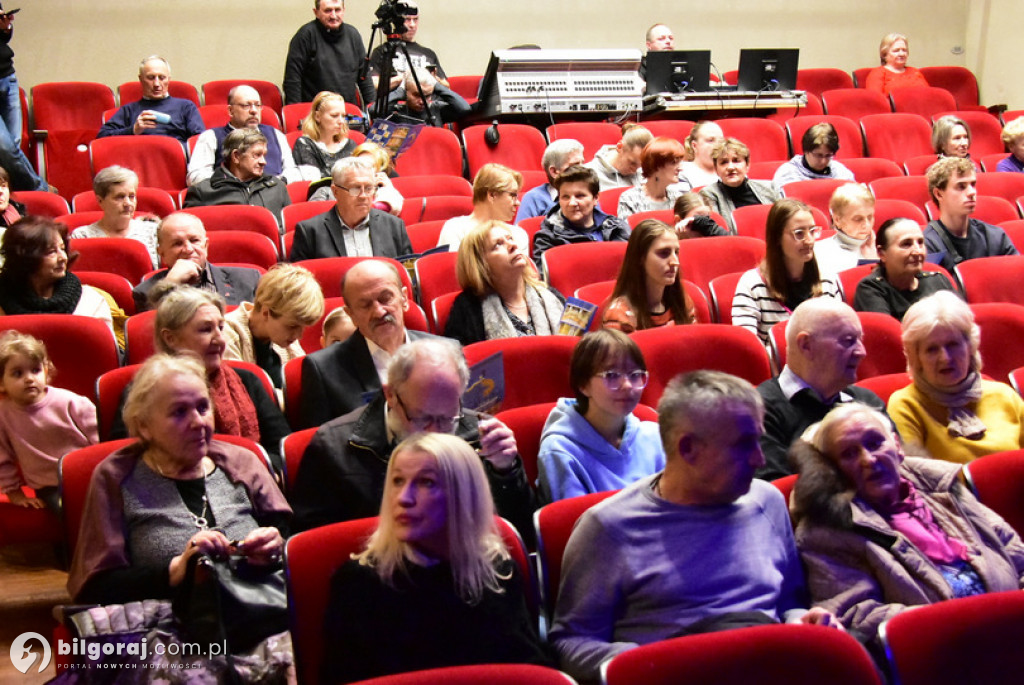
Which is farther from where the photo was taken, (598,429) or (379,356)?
(379,356)

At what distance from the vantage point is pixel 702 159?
4.98 metres

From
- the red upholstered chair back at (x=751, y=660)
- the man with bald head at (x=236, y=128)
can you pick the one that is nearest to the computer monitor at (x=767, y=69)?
the man with bald head at (x=236, y=128)

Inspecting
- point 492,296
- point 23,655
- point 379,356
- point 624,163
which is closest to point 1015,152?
point 624,163

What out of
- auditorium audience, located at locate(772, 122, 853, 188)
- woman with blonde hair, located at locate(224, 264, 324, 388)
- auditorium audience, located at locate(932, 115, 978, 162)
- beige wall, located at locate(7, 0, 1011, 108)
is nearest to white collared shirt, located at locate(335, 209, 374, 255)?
woman with blonde hair, located at locate(224, 264, 324, 388)

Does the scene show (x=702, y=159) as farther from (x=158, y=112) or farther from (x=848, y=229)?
(x=158, y=112)

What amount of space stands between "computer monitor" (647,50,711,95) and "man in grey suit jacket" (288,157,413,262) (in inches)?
109

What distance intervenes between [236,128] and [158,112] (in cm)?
75

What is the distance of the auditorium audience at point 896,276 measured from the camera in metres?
3.27

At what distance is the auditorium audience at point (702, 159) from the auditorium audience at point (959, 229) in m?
1.05

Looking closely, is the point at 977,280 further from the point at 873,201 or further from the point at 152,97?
the point at 152,97

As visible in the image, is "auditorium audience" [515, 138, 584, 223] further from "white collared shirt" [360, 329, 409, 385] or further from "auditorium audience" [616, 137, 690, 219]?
"white collared shirt" [360, 329, 409, 385]

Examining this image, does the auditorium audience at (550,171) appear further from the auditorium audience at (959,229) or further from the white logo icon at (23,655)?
the white logo icon at (23,655)

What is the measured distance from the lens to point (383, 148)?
5.00 m

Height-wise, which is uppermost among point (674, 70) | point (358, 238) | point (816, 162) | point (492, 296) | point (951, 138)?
point (674, 70)
